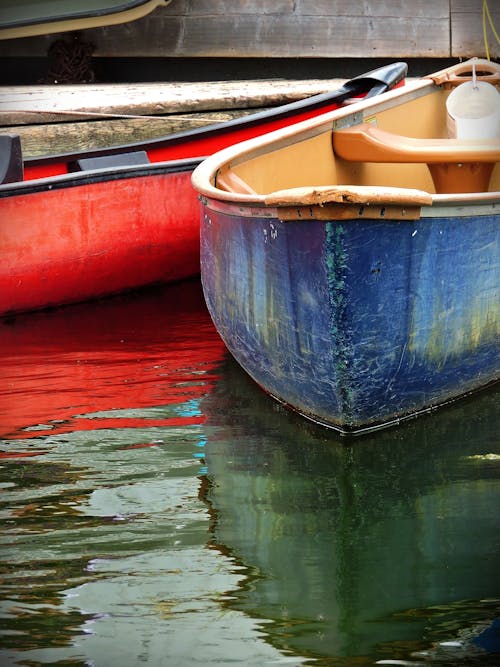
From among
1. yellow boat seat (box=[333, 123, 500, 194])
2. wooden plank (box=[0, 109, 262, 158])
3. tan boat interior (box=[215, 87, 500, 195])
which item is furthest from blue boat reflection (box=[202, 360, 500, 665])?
wooden plank (box=[0, 109, 262, 158])

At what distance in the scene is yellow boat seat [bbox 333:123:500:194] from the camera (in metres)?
4.89

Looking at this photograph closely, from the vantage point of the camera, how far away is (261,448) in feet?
12.5

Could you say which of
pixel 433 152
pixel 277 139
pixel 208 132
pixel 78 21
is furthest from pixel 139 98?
pixel 433 152

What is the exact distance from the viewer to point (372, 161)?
16.6 feet

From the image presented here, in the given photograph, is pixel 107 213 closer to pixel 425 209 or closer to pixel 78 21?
pixel 425 209

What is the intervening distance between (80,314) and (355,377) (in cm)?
227

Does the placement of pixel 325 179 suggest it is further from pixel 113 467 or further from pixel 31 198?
pixel 113 467

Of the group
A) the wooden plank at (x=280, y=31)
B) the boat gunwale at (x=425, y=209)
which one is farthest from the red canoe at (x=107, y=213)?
the wooden plank at (x=280, y=31)

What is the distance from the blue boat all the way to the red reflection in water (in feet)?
1.21

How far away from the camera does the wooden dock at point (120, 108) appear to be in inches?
258

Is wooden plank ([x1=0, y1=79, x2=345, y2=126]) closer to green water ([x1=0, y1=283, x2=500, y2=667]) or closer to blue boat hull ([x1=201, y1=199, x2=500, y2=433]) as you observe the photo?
green water ([x1=0, y1=283, x2=500, y2=667])

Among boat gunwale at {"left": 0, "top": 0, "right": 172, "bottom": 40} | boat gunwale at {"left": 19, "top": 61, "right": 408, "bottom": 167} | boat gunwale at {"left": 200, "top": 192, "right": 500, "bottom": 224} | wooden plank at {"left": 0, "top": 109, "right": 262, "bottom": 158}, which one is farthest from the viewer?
boat gunwale at {"left": 0, "top": 0, "right": 172, "bottom": 40}

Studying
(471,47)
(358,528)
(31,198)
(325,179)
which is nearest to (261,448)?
(358,528)

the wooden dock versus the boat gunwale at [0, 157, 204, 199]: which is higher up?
the wooden dock
